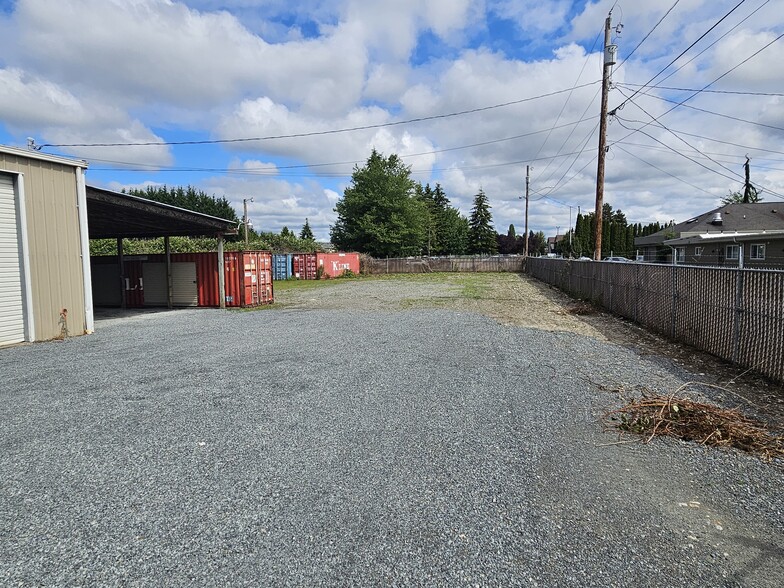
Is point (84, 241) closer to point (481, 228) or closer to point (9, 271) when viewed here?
point (9, 271)

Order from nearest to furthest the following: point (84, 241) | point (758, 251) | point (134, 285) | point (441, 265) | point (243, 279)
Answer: point (84, 241) → point (243, 279) → point (134, 285) → point (758, 251) → point (441, 265)

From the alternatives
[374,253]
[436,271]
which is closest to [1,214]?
[436,271]

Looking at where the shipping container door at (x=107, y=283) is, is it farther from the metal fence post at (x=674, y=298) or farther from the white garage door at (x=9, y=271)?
the metal fence post at (x=674, y=298)

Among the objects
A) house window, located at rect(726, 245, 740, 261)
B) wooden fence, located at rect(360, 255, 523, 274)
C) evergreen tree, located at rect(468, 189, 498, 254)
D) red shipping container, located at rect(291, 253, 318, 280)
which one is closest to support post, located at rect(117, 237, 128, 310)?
red shipping container, located at rect(291, 253, 318, 280)

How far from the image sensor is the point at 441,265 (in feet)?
160

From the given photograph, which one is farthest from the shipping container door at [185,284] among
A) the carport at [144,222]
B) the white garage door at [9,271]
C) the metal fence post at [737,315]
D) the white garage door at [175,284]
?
the metal fence post at [737,315]

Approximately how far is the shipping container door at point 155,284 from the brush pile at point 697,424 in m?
16.5

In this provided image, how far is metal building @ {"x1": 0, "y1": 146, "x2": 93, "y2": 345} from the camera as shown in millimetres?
9273

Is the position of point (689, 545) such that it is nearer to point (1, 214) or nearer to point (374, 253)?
point (1, 214)

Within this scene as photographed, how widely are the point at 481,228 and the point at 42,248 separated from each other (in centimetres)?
6707

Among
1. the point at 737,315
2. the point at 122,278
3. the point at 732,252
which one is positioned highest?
the point at 732,252

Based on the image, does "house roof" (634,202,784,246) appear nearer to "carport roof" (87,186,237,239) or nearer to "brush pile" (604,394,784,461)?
"carport roof" (87,186,237,239)

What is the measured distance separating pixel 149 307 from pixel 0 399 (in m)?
12.7

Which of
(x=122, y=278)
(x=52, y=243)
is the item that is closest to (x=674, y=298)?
(x=52, y=243)
